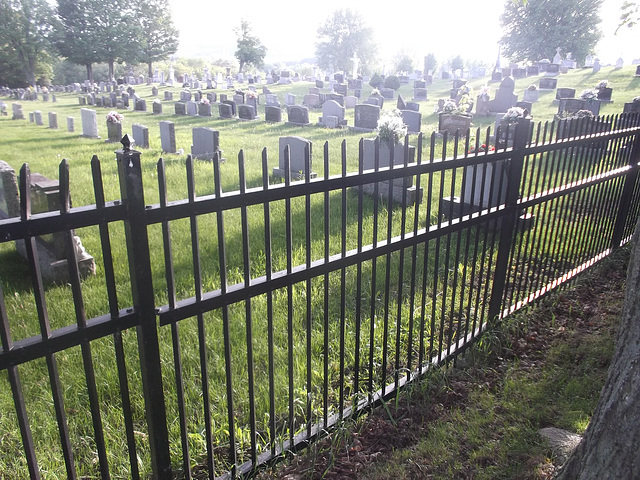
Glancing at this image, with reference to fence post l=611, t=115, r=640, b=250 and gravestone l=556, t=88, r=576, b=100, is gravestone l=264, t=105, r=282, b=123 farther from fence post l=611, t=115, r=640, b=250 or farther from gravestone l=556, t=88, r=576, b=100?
fence post l=611, t=115, r=640, b=250

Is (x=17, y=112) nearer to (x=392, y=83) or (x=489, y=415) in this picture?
(x=392, y=83)

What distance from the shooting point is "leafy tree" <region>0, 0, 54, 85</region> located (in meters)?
49.3

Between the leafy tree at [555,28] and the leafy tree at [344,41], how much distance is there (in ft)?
106

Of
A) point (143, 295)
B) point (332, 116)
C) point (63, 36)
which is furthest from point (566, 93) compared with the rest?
point (63, 36)

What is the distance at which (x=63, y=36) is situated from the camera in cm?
5006

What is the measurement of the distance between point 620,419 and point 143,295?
191 centimetres

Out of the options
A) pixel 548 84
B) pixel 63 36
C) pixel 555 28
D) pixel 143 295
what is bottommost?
pixel 143 295

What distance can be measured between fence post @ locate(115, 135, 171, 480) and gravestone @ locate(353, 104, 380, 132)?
48.5ft

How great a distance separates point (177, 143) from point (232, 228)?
8.23m

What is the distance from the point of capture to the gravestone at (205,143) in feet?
36.6

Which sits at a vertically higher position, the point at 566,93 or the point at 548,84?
the point at 548,84

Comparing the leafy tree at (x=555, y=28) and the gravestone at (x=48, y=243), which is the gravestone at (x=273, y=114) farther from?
the leafy tree at (x=555, y=28)

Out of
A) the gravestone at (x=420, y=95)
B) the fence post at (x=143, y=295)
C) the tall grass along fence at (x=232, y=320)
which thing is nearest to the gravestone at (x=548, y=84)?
the gravestone at (x=420, y=95)

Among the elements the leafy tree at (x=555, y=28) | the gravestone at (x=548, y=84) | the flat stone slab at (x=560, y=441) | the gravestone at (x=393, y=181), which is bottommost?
the flat stone slab at (x=560, y=441)
